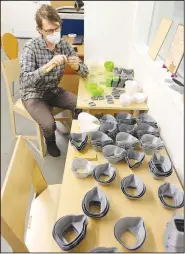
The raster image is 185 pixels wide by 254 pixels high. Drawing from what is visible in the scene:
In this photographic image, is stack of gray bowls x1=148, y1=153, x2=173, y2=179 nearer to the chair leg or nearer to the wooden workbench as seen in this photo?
the wooden workbench

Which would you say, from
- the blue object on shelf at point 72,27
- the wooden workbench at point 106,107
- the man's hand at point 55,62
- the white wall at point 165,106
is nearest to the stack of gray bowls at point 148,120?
the white wall at point 165,106

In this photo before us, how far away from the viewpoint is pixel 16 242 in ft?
2.00

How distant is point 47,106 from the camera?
1.54m

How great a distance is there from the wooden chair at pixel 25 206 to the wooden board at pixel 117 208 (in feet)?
0.40

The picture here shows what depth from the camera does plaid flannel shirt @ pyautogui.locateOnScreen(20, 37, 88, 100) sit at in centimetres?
140

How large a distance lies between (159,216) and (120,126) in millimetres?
462

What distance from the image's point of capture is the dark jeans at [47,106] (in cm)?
147

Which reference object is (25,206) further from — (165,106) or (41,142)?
(41,142)

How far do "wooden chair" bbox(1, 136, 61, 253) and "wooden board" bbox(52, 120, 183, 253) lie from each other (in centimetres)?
12

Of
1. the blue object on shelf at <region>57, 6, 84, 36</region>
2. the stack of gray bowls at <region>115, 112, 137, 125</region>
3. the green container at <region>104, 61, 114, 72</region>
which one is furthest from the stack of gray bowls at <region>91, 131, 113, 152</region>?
the blue object on shelf at <region>57, 6, 84, 36</region>

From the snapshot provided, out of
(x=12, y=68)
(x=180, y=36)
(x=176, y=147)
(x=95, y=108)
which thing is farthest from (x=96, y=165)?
(x=12, y=68)

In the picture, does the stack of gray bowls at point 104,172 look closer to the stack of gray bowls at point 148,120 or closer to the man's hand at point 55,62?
the stack of gray bowls at point 148,120

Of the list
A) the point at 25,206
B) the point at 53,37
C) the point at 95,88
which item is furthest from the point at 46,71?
the point at 25,206

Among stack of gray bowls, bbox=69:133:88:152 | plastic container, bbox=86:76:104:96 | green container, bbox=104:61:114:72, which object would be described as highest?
green container, bbox=104:61:114:72
